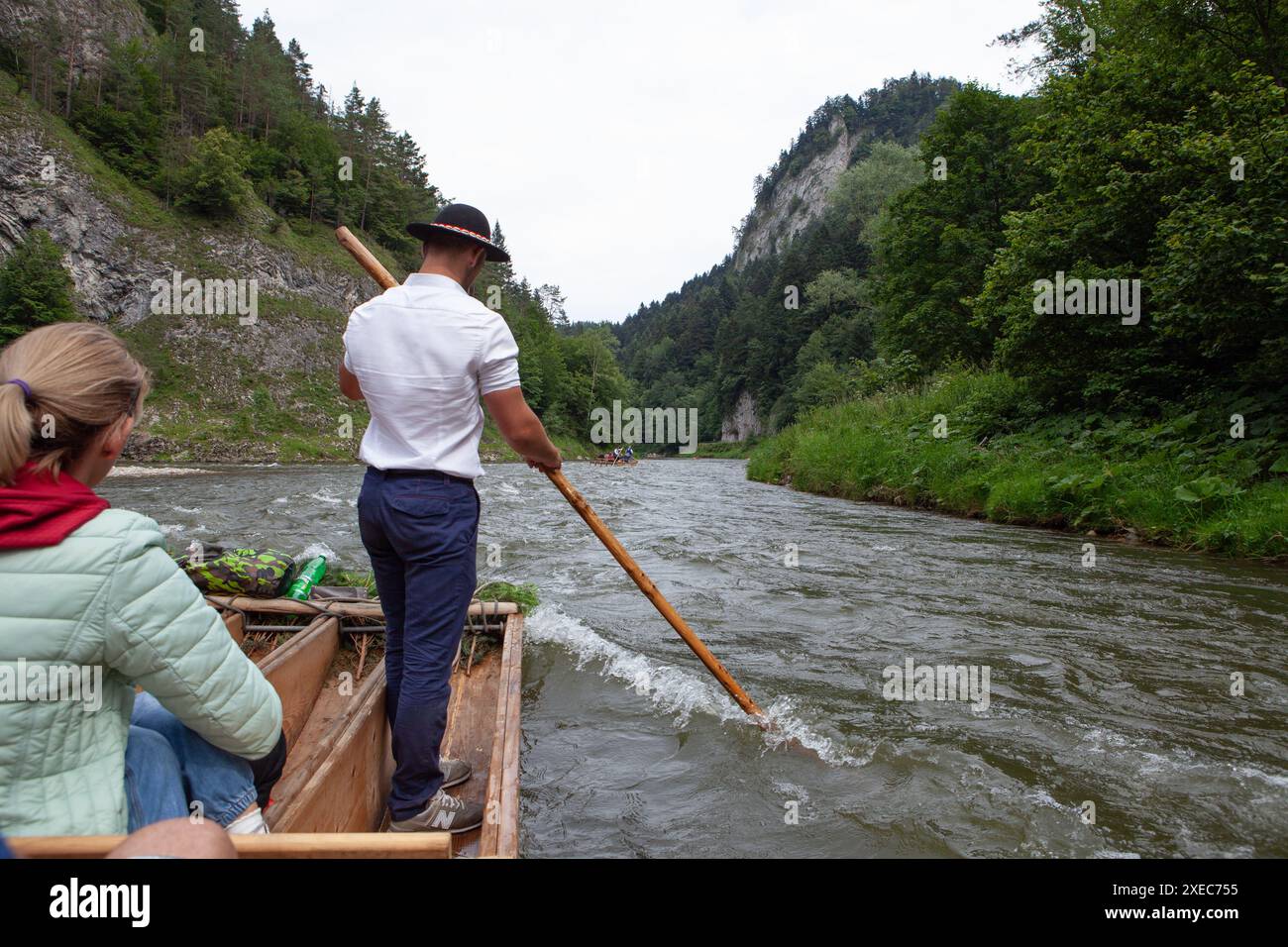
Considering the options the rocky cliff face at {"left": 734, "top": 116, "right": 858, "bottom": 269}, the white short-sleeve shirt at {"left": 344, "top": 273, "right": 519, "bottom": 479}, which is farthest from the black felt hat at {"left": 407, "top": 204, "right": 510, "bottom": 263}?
the rocky cliff face at {"left": 734, "top": 116, "right": 858, "bottom": 269}

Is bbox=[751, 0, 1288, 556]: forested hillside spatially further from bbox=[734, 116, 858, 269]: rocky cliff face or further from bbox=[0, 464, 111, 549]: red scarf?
bbox=[734, 116, 858, 269]: rocky cliff face

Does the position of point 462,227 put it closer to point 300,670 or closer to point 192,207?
point 300,670

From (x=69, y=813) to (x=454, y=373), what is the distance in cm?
167

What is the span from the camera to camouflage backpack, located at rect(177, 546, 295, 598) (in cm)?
542

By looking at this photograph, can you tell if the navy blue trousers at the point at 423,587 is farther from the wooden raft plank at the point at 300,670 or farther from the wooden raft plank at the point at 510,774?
the wooden raft plank at the point at 300,670

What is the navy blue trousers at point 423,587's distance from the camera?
8.80 feet

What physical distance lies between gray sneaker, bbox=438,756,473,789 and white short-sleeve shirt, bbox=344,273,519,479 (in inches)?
59.8

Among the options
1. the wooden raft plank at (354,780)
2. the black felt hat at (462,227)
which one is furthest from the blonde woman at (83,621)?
the black felt hat at (462,227)

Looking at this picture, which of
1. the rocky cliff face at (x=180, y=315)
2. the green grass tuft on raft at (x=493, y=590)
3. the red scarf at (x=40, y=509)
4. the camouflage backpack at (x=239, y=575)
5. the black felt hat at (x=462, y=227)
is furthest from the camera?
the rocky cliff face at (x=180, y=315)

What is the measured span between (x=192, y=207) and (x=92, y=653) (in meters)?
51.0

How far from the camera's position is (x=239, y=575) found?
541 cm
